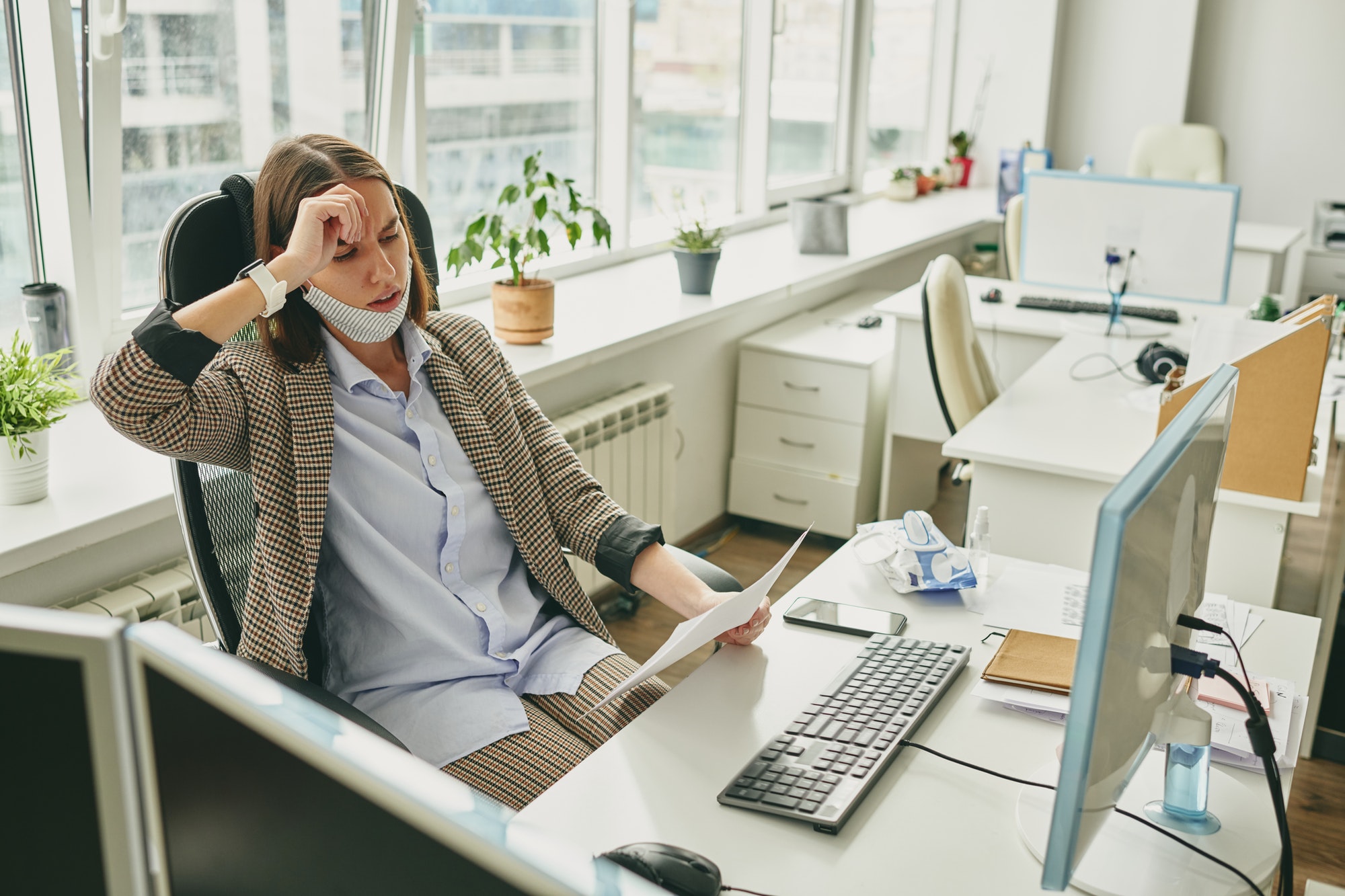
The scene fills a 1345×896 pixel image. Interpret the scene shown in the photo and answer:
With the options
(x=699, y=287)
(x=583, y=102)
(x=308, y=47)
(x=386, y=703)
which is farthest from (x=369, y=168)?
(x=583, y=102)

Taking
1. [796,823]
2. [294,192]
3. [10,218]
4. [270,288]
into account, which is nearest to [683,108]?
[10,218]

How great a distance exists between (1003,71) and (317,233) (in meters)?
5.59

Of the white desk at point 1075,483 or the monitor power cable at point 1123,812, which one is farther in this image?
the white desk at point 1075,483

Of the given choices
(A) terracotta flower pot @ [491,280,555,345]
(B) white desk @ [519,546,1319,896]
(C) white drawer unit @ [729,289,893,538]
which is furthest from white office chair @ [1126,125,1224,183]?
(B) white desk @ [519,546,1319,896]

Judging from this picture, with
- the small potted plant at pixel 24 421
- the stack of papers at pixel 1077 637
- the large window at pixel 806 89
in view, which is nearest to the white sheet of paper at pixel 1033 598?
the stack of papers at pixel 1077 637

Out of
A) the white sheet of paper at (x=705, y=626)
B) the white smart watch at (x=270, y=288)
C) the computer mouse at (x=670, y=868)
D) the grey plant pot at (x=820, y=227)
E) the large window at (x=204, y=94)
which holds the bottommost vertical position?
the computer mouse at (x=670, y=868)

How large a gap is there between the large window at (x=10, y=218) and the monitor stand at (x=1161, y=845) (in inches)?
76.7

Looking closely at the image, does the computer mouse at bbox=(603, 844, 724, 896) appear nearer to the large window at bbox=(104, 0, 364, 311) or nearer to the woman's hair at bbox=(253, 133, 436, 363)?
the woman's hair at bbox=(253, 133, 436, 363)

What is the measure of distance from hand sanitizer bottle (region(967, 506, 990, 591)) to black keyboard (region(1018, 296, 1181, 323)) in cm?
198

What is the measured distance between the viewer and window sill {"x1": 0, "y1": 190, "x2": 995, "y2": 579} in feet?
5.81

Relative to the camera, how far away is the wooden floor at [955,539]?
2.24 m

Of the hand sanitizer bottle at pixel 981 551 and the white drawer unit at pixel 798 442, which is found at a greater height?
the hand sanitizer bottle at pixel 981 551

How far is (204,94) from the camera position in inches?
94.5

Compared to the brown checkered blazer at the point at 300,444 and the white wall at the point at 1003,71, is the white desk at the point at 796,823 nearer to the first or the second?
the brown checkered blazer at the point at 300,444
